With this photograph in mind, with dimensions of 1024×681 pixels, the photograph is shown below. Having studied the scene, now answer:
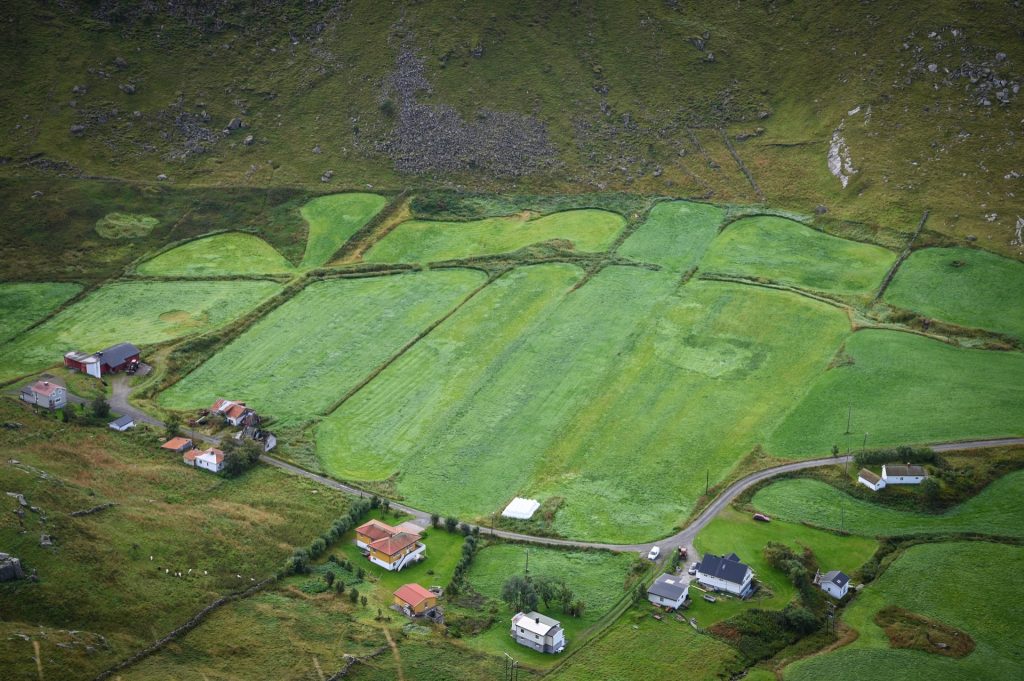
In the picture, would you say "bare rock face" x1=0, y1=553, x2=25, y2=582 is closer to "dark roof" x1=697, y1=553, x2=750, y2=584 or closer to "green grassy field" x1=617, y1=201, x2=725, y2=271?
"dark roof" x1=697, y1=553, x2=750, y2=584

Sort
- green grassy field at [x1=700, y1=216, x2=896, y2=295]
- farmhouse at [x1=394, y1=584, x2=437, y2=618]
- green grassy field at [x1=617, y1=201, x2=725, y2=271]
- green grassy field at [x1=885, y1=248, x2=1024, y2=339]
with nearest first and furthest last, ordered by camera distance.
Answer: farmhouse at [x1=394, y1=584, x2=437, y2=618] → green grassy field at [x1=885, y1=248, x2=1024, y2=339] → green grassy field at [x1=700, y1=216, x2=896, y2=295] → green grassy field at [x1=617, y1=201, x2=725, y2=271]

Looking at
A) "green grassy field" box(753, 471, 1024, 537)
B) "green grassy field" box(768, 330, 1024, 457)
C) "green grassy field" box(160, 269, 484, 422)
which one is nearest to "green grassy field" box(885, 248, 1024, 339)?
"green grassy field" box(768, 330, 1024, 457)

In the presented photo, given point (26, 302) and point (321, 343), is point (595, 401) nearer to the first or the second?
point (321, 343)

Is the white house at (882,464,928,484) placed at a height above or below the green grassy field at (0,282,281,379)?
above

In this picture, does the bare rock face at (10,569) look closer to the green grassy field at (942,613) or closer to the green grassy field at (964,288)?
the green grassy field at (942,613)

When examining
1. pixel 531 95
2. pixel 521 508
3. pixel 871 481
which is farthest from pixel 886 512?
pixel 531 95

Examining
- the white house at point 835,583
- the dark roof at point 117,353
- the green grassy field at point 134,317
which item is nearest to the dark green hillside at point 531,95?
the green grassy field at point 134,317

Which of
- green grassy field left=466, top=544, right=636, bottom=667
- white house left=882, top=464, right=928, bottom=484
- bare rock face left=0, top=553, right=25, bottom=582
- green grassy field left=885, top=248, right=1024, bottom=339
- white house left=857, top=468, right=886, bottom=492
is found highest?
green grassy field left=885, top=248, right=1024, bottom=339
